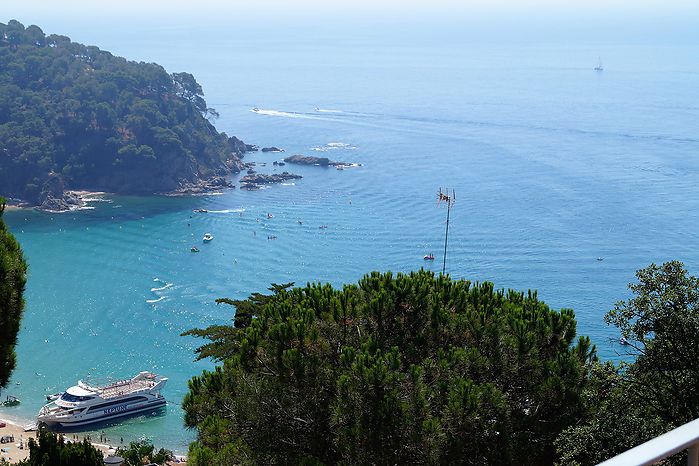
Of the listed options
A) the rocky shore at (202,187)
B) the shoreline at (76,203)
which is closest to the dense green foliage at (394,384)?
the shoreline at (76,203)

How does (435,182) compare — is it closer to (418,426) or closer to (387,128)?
(387,128)

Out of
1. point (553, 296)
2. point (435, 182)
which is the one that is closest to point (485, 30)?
point (435, 182)

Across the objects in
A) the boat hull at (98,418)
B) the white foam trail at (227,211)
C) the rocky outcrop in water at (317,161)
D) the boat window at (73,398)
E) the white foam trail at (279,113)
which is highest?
the white foam trail at (279,113)

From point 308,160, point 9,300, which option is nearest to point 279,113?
point 308,160

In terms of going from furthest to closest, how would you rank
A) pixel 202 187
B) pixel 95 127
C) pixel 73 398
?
pixel 95 127
pixel 202 187
pixel 73 398

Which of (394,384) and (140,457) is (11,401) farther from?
(394,384)

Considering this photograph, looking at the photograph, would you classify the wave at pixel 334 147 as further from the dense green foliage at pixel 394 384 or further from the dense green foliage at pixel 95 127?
the dense green foliage at pixel 394 384

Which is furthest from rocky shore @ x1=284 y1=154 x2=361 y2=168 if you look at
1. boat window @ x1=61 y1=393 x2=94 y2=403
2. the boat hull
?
boat window @ x1=61 y1=393 x2=94 y2=403
